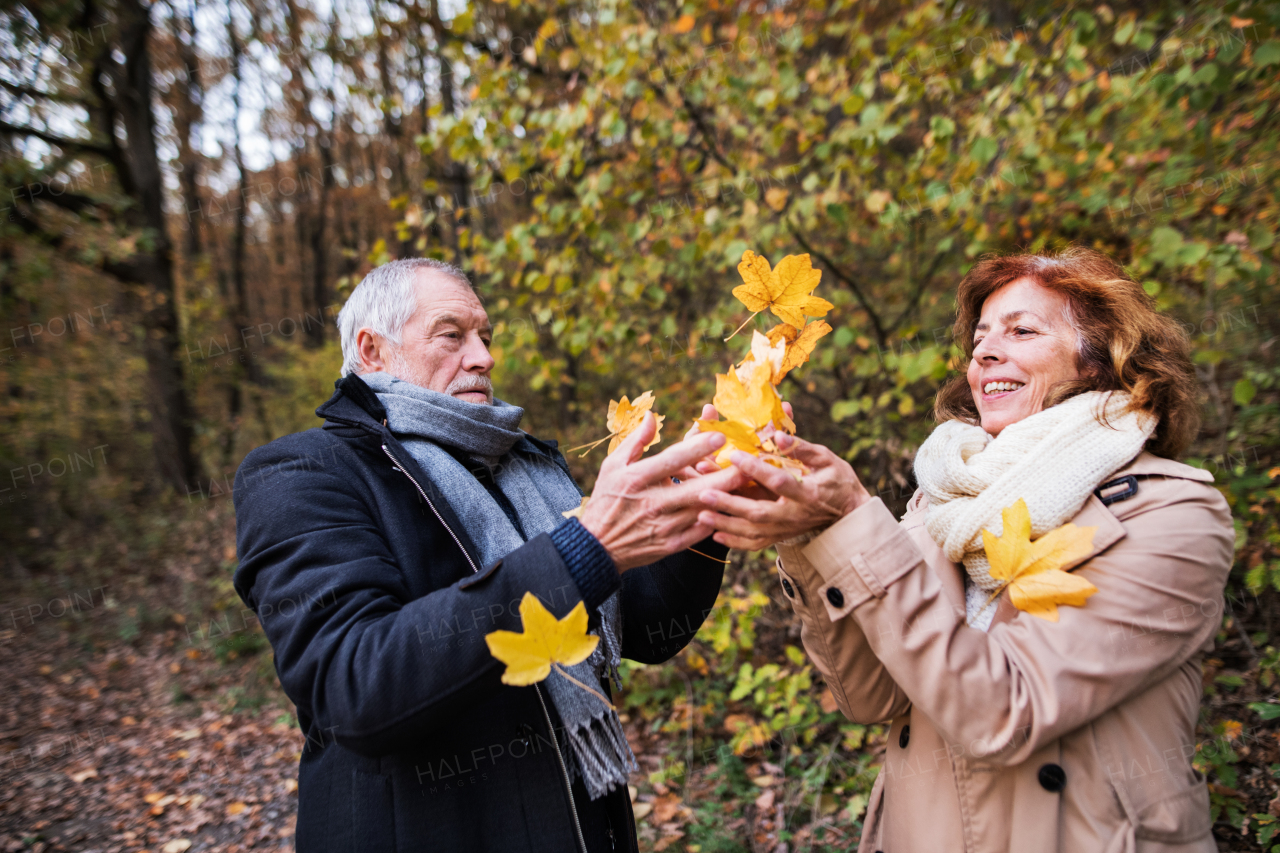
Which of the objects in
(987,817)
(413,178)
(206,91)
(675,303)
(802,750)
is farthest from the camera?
(206,91)

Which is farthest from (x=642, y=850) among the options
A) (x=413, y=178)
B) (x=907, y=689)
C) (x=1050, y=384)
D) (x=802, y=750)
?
(x=413, y=178)

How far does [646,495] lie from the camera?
41.6 inches

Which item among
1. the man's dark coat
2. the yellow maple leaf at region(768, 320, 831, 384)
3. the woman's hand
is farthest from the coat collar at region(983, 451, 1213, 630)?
the man's dark coat

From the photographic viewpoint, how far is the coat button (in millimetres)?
1098

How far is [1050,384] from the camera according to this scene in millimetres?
1389

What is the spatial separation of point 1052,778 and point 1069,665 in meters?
0.25

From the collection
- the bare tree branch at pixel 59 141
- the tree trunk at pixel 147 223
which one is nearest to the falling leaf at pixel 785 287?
the tree trunk at pixel 147 223

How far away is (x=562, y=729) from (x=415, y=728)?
16.3 inches

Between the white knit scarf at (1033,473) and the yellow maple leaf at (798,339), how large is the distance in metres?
0.52

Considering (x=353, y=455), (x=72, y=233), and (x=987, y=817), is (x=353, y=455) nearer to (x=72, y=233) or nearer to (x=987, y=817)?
(x=987, y=817)

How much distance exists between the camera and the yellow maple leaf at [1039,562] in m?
0.98

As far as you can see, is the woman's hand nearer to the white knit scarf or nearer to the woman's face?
the white knit scarf

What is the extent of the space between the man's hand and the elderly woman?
4 centimetres

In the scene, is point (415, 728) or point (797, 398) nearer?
point (415, 728)
